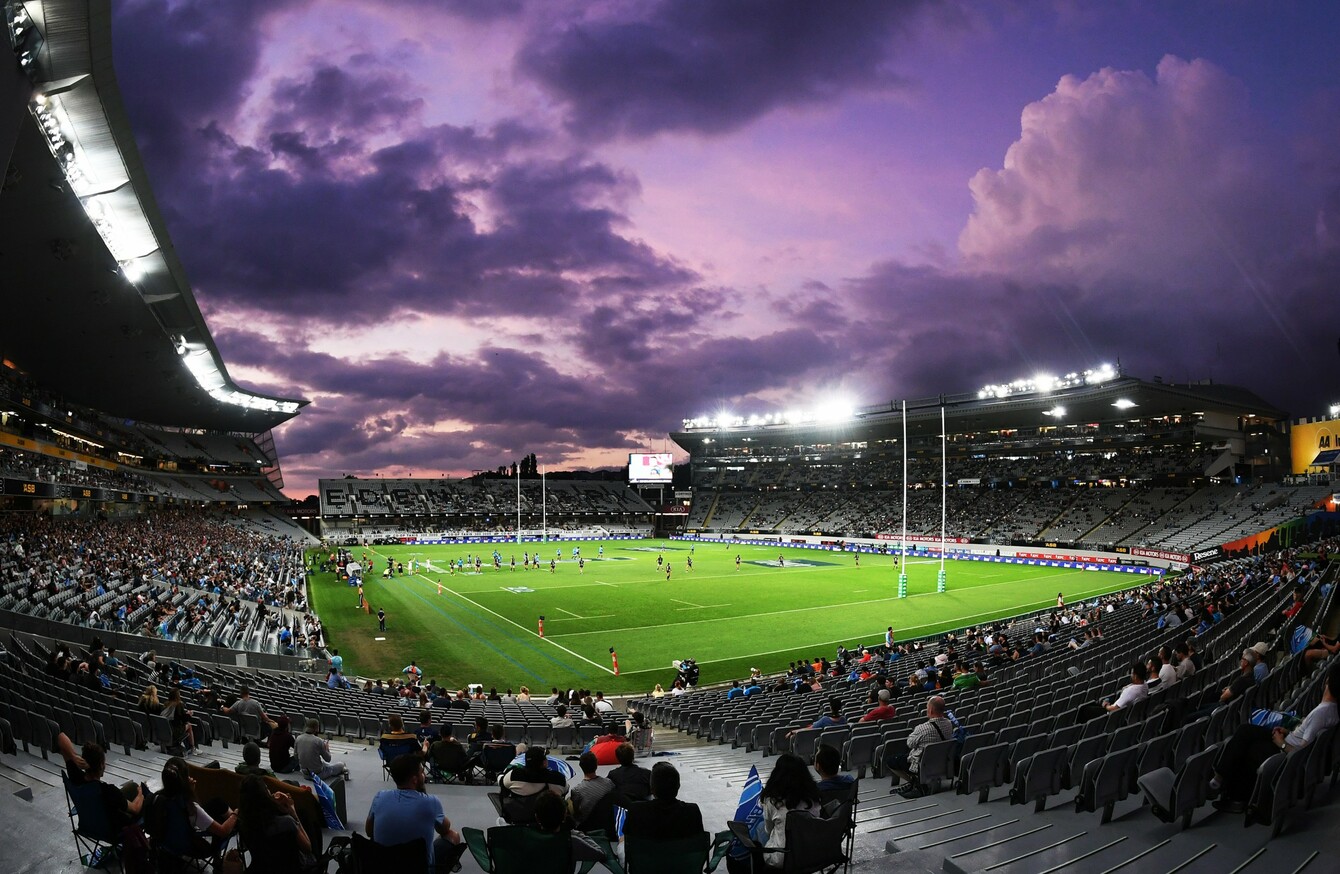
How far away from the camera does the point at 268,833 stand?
4691mm

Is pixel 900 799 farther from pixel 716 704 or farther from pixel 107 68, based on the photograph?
pixel 107 68

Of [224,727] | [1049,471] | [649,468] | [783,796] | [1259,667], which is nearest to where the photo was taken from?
[783,796]

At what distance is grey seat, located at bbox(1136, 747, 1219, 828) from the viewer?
584 centimetres

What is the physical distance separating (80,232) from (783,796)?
3094cm

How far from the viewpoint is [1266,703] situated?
366 inches

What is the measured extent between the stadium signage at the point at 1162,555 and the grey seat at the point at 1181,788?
57480 mm

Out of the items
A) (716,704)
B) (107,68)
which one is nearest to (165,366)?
(107,68)

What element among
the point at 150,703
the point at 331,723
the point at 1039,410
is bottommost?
the point at 331,723

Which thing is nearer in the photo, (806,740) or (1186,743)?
(1186,743)

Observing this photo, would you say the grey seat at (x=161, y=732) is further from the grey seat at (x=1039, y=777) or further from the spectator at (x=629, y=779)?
the grey seat at (x=1039, y=777)

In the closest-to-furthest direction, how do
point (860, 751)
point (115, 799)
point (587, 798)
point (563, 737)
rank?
1. point (115, 799)
2. point (587, 798)
3. point (860, 751)
4. point (563, 737)

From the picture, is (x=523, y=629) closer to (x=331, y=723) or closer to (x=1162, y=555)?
(x=331, y=723)

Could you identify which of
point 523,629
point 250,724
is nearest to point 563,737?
point 250,724

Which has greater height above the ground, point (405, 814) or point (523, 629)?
point (405, 814)
